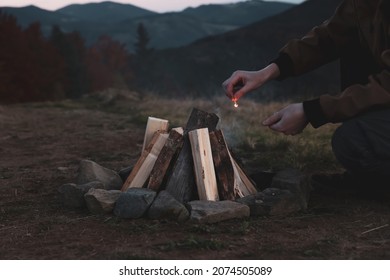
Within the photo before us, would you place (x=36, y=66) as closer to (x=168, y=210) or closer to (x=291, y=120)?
(x=168, y=210)

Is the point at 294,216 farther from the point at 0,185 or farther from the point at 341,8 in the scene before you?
the point at 0,185

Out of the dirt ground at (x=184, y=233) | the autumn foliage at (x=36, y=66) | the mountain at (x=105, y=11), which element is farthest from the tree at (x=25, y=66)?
the mountain at (x=105, y=11)

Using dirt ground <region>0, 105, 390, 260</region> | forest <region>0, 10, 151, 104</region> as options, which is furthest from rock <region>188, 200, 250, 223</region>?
forest <region>0, 10, 151, 104</region>

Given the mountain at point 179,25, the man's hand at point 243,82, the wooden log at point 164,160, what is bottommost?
the wooden log at point 164,160

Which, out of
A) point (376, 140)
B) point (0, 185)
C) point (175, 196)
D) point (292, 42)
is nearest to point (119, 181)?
point (175, 196)

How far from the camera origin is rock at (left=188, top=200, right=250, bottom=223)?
9.44ft

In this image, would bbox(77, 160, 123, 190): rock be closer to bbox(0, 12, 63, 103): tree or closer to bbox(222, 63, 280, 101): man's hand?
bbox(222, 63, 280, 101): man's hand

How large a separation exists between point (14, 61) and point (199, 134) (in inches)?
754

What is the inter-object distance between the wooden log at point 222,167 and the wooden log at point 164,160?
0.25 metres

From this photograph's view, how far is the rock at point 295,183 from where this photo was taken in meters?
3.18

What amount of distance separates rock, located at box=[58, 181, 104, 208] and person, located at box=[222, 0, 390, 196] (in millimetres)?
1159

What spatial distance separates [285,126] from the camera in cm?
286

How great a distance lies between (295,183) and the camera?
126 inches

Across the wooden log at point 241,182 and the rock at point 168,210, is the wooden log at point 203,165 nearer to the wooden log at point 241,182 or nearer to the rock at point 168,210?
the wooden log at point 241,182
